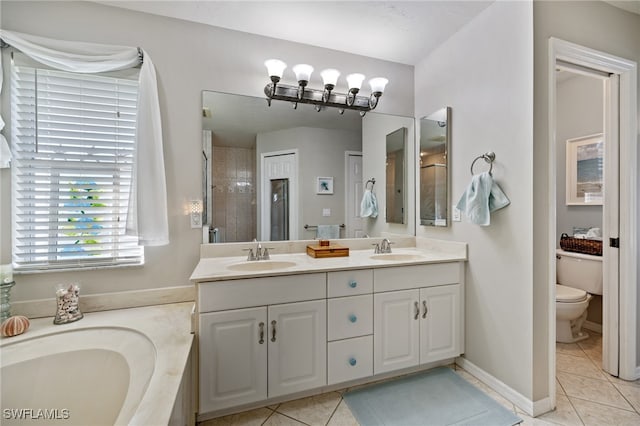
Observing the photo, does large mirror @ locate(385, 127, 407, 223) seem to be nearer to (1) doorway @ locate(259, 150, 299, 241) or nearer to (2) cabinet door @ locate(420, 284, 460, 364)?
(2) cabinet door @ locate(420, 284, 460, 364)

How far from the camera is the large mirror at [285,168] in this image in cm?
202

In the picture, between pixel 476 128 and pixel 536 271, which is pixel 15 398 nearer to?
pixel 536 271

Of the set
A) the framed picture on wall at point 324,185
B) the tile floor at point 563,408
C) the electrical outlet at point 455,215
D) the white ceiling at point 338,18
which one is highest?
the white ceiling at point 338,18

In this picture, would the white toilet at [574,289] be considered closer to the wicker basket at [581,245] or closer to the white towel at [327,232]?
the wicker basket at [581,245]

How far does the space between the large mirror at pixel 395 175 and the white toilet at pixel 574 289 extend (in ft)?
4.74

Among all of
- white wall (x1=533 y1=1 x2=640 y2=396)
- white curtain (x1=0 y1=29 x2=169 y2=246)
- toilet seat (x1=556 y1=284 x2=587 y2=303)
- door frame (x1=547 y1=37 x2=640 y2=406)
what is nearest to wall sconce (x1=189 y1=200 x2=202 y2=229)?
white curtain (x1=0 y1=29 x2=169 y2=246)

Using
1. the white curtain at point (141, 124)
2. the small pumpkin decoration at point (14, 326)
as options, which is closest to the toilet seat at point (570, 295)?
the white curtain at point (141, 124)

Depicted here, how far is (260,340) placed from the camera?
1.56 meters

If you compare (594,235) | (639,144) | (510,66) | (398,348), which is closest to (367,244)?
(398,348)

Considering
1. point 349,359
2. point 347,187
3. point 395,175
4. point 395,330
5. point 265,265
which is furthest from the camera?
point 395,175

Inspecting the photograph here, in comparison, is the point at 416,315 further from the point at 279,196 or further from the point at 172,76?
the point at 172,76

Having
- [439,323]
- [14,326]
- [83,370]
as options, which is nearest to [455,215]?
[439,323]

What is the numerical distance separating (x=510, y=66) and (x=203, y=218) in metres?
2.20

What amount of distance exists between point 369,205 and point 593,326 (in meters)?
2.46
